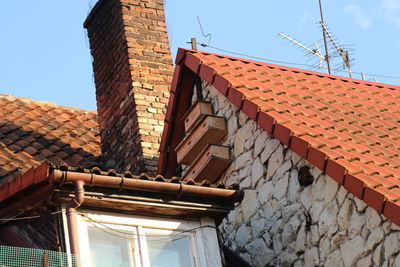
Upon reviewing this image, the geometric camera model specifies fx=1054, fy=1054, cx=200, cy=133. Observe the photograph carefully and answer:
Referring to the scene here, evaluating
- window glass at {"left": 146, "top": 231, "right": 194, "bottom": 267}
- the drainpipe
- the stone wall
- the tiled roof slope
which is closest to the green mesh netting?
the drainpipe

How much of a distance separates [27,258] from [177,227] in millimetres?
1588

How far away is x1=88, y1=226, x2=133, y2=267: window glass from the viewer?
8.38 m

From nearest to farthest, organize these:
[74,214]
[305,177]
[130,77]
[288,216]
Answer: [74,214]
[305,177]
[288,216]
[130,77]

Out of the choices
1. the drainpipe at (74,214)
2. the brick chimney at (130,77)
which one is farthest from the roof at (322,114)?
the drainpipe at (74,214)

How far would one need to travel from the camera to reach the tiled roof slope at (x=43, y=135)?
12.1m

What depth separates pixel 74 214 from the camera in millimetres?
8484

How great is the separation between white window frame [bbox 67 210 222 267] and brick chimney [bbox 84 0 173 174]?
294cm

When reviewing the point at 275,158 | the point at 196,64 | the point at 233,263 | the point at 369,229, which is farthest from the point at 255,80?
the point at 369,229

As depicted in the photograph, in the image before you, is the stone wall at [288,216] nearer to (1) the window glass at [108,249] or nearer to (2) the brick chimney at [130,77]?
(2) the brick chimney at [130,77]

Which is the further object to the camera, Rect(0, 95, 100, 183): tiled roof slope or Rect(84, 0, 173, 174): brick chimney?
Rect(84, 0, 173, 174): brick chimney

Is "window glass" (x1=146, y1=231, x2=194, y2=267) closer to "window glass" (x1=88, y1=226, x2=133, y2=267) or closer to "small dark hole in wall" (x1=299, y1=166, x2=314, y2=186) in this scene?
"window glass" (x1=88, y1=226, x2=133, y2=267)

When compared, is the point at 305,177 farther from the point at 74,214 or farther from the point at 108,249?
the point at 74,214

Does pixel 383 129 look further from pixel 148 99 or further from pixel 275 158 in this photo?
pixel 148 99

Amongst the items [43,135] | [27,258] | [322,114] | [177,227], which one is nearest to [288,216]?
[177,227]
